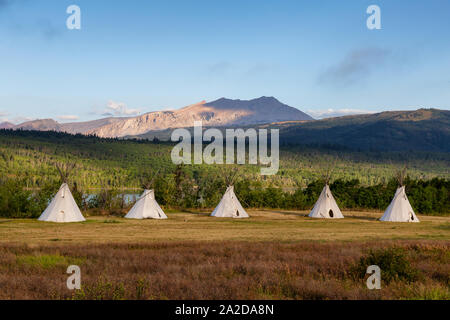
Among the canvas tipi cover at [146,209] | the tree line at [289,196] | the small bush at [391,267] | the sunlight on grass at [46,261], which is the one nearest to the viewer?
the small bush at [391,267]

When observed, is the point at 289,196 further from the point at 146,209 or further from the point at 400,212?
the point at 146,209

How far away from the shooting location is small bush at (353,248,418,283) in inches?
482

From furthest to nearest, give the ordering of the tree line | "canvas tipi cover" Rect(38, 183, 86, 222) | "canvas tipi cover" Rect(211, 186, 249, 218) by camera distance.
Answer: the tree line
"canvas tipi cover" Rect(211, 186, 249, 218)
"canvas tipi cover" Rect(38, 183, 86, 222)

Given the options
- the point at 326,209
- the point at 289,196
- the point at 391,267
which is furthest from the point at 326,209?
the point at 391,267

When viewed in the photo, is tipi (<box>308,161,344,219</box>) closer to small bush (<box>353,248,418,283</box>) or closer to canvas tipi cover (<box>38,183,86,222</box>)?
canvas tipi cover (<box>38,183,86,222</box>)

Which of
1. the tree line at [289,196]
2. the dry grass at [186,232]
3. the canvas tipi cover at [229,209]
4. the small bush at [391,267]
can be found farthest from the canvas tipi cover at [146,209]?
the small bush at [391,267]

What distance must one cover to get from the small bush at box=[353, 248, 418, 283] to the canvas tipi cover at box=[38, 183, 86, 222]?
93.0ft

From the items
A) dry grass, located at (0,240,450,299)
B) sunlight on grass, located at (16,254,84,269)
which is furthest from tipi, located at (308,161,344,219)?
sunlight on grass, located at (16,254,84,269)

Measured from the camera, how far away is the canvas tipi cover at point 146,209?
41.4 metres

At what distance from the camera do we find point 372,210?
177 feet

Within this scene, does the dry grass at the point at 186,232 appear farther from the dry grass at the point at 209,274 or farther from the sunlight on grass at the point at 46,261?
the sunlight on grass at the point at 46,261

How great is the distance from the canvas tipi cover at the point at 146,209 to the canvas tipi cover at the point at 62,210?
18.5 ft

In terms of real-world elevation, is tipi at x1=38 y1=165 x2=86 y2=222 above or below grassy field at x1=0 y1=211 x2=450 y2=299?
below

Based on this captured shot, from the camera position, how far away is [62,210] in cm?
3653
